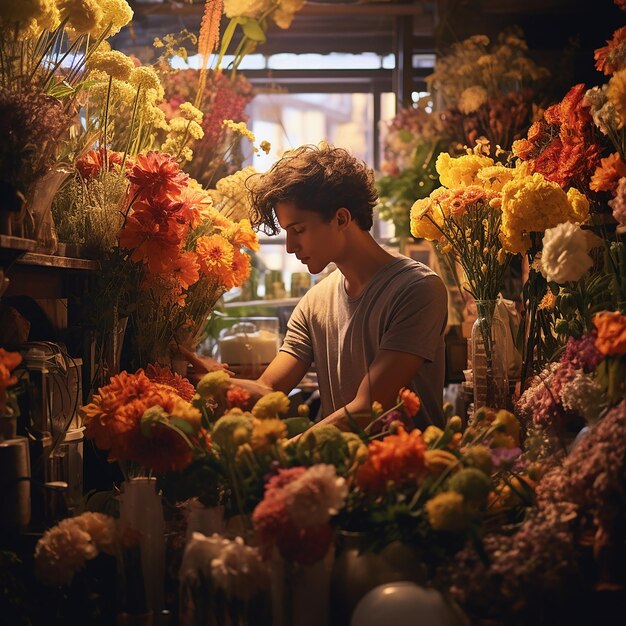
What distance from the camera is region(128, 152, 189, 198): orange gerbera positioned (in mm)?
2041

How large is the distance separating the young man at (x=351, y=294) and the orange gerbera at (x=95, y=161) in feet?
1.40

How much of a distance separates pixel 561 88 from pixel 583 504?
3055mm

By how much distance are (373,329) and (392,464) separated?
Result: 47.5 inches

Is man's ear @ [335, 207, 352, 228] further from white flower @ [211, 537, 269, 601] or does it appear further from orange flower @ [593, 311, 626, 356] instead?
white flower @ [211, 537, 269, 601]

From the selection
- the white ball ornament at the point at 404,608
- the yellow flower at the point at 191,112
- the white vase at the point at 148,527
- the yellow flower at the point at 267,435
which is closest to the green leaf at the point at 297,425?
the yellow flower at the point at 267,435

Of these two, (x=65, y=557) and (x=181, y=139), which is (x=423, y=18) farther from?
(x=65, y=557)

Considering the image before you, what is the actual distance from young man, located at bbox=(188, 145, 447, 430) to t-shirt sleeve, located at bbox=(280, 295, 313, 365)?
0.03 m

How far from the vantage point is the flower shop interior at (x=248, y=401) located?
4.02ft

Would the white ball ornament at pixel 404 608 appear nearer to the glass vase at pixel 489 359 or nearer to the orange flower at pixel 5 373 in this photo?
the orange flower at pixel 5 373

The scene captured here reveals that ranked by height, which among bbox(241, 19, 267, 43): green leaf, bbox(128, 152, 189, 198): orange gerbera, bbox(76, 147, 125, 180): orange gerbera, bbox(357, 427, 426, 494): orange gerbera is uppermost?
bbox(241, 19, 267, 43): green leaf

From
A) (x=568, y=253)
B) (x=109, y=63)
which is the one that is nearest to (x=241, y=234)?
(x=109, y=63)

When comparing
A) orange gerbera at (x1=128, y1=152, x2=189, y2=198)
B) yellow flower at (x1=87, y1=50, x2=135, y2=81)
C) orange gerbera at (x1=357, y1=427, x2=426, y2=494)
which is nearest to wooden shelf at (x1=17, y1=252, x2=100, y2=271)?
orange gerbera at (x1=128, y1=152, x2=189, y2=198)

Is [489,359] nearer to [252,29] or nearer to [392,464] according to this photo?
[392,464]

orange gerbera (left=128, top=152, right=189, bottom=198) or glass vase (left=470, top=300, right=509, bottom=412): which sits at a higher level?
orange gerbera (left=128, top=152, right=189, bottom=198)
